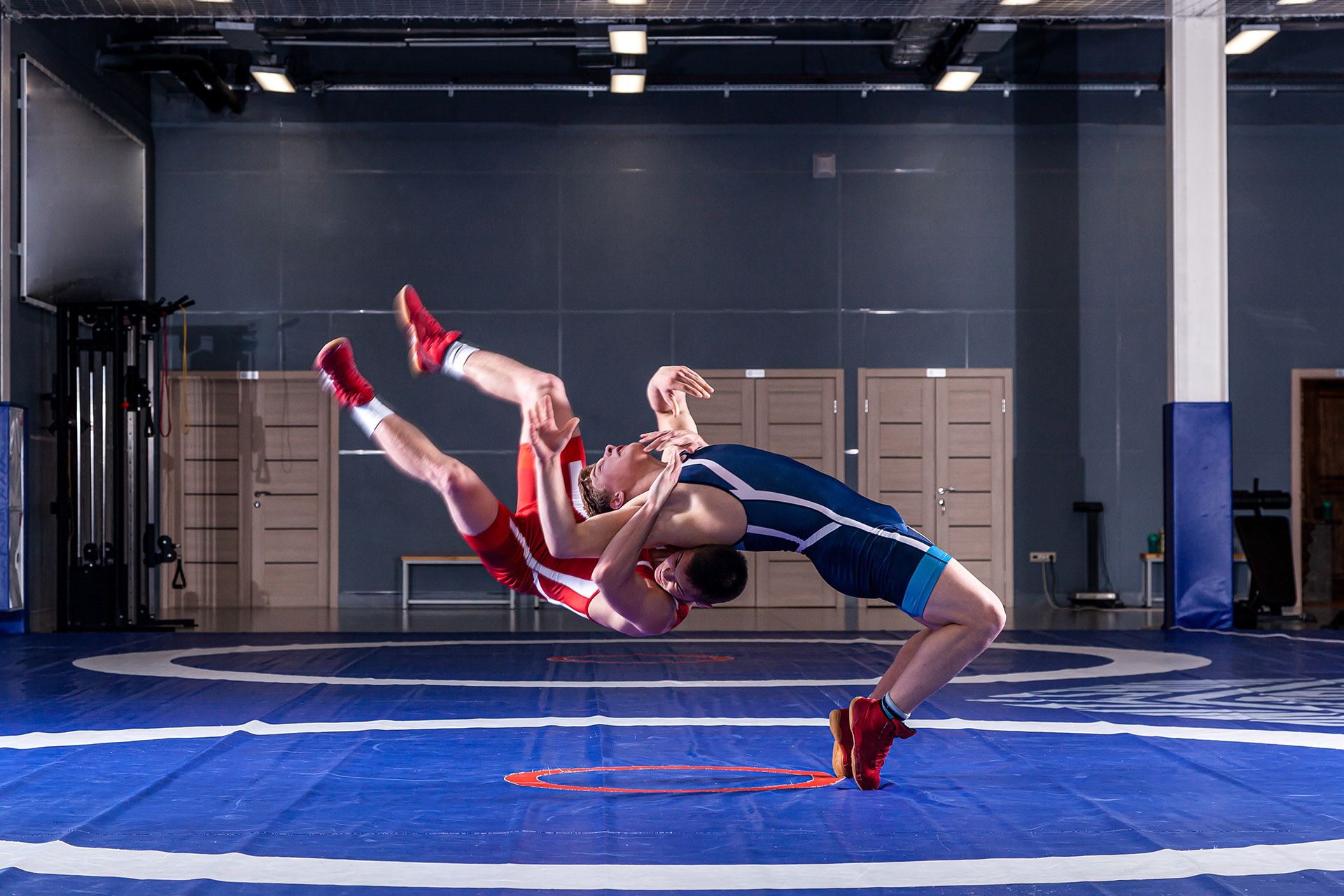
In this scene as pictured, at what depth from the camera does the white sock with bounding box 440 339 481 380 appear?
168 inches

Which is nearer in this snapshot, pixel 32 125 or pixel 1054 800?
pixel 1054 800

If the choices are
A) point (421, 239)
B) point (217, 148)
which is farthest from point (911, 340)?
point (217, 148)

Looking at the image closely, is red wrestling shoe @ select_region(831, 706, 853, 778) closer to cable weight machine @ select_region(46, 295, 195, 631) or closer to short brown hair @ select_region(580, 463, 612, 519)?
short brown hair @ select_region(580, 463, 612, 519)

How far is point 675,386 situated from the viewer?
4055 mm

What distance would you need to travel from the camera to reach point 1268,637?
771 centimetres

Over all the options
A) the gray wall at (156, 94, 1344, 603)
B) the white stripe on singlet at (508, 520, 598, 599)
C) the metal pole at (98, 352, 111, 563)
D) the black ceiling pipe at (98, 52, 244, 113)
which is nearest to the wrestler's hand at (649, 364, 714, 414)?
the white stripe on singlet at (508, 520, 598, 599)

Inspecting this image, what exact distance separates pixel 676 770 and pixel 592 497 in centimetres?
93

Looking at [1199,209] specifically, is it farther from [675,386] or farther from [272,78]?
[272,78]

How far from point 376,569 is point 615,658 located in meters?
5.21

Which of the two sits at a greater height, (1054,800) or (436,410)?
(436,410)

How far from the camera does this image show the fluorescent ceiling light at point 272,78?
10.3 m

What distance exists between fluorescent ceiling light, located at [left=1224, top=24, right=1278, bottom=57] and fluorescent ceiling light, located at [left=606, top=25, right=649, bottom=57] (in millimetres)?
4774

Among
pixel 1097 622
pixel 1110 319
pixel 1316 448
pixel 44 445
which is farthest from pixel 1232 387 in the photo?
pixel 44 445

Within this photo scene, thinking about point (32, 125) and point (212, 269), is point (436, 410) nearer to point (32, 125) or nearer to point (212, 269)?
Answer: point (212, 269)
